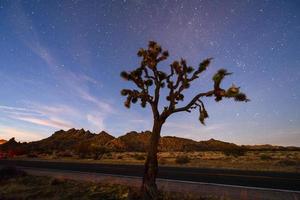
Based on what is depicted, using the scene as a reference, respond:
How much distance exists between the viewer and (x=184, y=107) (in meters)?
11.9

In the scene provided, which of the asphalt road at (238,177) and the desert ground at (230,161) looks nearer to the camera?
the asphalt road at (238,177)

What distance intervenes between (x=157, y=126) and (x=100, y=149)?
43.5 metres

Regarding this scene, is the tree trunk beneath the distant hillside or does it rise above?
beneath

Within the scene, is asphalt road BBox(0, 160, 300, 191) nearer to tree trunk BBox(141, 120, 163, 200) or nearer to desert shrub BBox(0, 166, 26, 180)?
tree trunk BBox(141, 120, 163, 200)

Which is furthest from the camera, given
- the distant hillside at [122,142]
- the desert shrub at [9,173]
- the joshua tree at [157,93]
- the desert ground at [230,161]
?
the distant hillside at [122,142]

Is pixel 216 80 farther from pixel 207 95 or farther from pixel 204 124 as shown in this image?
pixel 204 124

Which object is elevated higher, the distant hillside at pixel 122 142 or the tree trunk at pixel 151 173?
the distant hillside at pixel 122 142

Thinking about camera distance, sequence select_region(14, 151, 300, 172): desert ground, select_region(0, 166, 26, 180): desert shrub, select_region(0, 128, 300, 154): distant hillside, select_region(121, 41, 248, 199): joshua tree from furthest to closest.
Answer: select_region(0, 128, 300, 154): distant hillside
select_region(14, 151, 300, 172): desert ground
select_region(0, 166, 26, 180): desert shrub
select_region(121, 41, 248, 199): joshua tree

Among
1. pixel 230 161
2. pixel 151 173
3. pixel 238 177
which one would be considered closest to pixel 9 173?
pixel 151 173

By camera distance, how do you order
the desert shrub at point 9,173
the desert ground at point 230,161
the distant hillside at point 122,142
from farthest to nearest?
1. the distant hillside at point 122,142
2. the desert ground at point 230,161
3. the desert shrub at point 9,173

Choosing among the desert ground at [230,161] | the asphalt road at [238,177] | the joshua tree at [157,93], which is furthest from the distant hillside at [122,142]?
the joshua tree at [157,93]

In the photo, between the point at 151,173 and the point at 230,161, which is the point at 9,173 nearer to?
the point at 151,173

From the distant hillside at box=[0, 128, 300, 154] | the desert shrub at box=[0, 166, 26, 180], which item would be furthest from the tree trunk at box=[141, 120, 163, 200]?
the distant hillside at box=[0, 128, 300, 154]

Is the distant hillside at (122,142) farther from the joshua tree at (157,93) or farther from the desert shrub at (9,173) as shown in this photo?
the joshua tree at (157,93)
